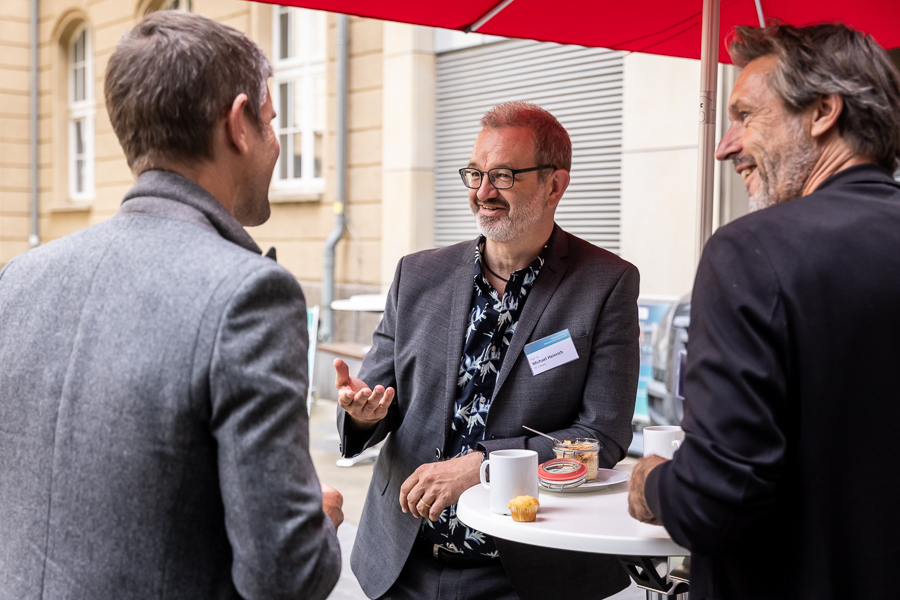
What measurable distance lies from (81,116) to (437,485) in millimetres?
14319

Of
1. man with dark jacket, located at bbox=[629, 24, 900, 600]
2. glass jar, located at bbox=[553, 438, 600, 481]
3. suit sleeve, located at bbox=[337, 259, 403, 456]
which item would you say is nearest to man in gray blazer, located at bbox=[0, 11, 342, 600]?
man with dark jacket, located at bbox=[629, 24, 900, 600]

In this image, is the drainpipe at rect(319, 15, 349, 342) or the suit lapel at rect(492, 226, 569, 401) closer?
the suit lapel at rect(492, 226, 569, 401)

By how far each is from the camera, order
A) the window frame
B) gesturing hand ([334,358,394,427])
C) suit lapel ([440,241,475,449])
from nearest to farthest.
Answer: gesturing hand ([334,358,394,427]) → suit lapel ([440,241,475,449]) → the window frame

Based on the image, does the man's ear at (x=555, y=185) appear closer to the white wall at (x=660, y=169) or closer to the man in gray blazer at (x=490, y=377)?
the man in gray blazer at (x=490, y=377)

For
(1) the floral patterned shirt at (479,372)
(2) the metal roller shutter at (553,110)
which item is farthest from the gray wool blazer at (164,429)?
(2) the metal roller shutter at (553,110)

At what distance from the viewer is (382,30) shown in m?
8.84

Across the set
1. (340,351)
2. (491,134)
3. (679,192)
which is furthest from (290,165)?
(491,134)

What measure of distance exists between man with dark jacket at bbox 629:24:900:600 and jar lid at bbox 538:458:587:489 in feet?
1.62

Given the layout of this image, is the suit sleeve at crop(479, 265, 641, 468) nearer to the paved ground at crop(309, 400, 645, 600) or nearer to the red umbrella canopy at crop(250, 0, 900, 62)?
the red umbrella canopy at crop(250, 0, 900, 62)

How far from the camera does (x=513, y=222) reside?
2273 mm

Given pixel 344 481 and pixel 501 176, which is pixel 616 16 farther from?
pixel 344 481

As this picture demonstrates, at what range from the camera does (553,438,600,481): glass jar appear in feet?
6.20

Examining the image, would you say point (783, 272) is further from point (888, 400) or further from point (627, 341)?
point (627, 341)

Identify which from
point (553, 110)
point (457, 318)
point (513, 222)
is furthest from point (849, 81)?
point (553, 110)
